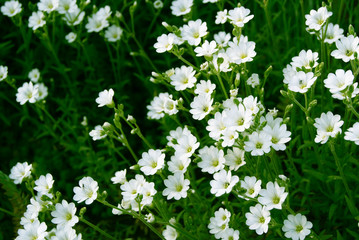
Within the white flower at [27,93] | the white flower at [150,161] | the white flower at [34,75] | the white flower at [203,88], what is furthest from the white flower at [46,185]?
the white flower at [34,75]

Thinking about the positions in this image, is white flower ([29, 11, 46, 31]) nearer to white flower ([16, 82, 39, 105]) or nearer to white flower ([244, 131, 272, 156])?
white flower ([16, 82, 39, 105])

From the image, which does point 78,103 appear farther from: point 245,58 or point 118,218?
point 245,58

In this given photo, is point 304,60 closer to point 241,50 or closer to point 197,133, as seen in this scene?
point 241,50

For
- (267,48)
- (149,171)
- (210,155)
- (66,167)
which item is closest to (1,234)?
(66,167)

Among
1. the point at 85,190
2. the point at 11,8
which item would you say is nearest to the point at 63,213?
the point at 85,190

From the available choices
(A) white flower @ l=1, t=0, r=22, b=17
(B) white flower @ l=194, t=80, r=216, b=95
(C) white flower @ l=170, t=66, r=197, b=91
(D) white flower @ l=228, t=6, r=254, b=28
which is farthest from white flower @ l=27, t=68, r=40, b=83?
(D) white flower @ l=228, t=6, r=254, b=28

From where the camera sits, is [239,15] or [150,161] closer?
[150,161]

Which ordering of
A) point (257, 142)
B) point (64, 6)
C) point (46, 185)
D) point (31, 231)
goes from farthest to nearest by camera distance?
point (64, 6), point (46, 185), point (31, 231), point (257, 142)
